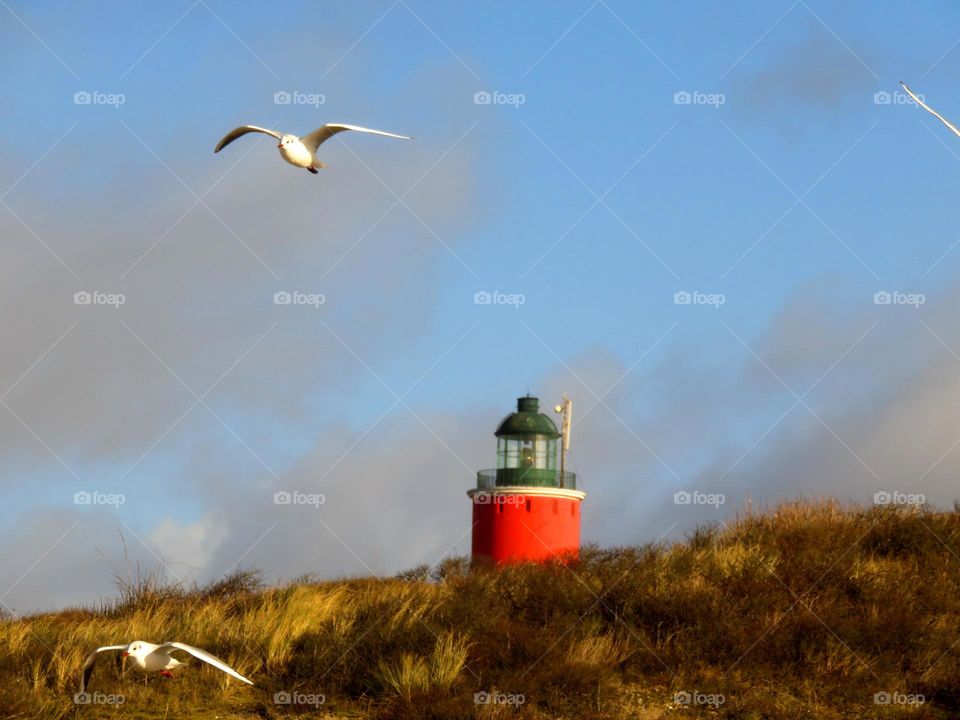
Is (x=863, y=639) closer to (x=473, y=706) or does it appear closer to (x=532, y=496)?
(x=473, y=706)

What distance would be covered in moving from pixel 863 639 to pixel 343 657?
583 cm

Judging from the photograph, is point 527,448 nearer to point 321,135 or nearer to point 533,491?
point 533,491

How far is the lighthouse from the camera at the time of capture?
2858 cm

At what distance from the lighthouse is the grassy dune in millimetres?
10246

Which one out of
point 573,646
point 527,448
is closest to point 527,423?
point 527,448

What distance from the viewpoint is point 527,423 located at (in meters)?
29.9

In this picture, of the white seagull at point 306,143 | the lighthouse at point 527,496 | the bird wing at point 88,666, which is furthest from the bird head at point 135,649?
the lighthouse at point 527,496

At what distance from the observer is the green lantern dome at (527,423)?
29875 millimetres

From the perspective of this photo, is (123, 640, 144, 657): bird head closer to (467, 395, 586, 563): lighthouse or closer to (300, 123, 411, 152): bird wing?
(300, 123, 411, 152): bird wing

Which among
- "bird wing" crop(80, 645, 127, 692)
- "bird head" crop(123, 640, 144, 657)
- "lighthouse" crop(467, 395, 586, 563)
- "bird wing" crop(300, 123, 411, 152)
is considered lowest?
"bird wing" crop(80, 645, 127, 692)

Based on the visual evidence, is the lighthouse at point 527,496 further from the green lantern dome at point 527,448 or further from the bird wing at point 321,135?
the bird wing at point 321,135

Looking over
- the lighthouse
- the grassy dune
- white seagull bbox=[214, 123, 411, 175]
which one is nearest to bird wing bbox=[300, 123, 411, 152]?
white seagull bbox=[214, 123, 411, 175]

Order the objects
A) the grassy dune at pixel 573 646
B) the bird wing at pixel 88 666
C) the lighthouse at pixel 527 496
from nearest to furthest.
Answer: the bird wing at pixel 88 666, the grassy dune at pixel 573 646, the lighthouse at pixel 527 496

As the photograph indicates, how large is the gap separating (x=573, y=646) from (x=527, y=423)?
15.4 metres
